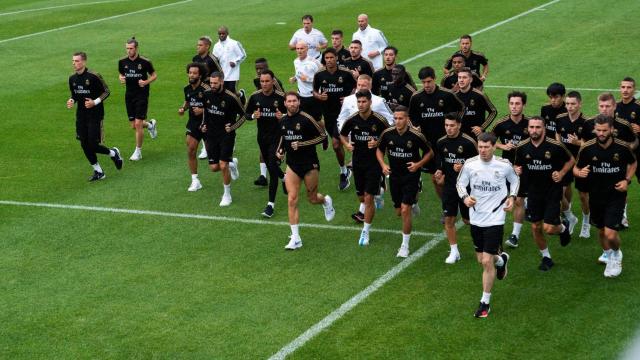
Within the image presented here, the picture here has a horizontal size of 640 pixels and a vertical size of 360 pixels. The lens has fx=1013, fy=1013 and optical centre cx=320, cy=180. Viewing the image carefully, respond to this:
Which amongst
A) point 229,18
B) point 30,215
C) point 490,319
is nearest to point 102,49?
point 229,18

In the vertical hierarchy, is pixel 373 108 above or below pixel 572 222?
above

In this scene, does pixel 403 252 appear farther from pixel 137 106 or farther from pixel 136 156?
pixel 137 106

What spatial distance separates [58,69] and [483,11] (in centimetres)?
1580

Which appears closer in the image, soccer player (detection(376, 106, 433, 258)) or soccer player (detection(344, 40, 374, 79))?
soccer player (detection(376, 106, 433, 258))

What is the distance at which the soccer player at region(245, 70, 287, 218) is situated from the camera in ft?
56.4

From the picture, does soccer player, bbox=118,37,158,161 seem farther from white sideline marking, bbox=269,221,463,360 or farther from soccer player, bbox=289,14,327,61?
white sideline marking, bbox=269,221,463,360

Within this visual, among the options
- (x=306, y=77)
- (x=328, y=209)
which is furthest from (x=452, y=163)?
(x=306, y=77)

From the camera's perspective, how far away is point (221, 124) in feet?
58.8

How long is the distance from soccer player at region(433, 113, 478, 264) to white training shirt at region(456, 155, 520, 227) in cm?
100

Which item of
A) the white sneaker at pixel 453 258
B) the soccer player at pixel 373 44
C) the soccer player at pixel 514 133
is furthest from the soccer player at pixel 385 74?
the white sneaker at pixel 453 258

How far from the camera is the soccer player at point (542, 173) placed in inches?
544

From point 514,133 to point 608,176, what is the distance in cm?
194

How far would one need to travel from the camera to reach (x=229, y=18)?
1492 inches

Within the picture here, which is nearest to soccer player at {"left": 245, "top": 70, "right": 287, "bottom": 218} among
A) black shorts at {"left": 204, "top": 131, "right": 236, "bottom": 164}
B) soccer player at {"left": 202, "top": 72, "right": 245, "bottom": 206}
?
soccer player at {"left": 202, "top": 72, "right": 245, "bottom": 206}
